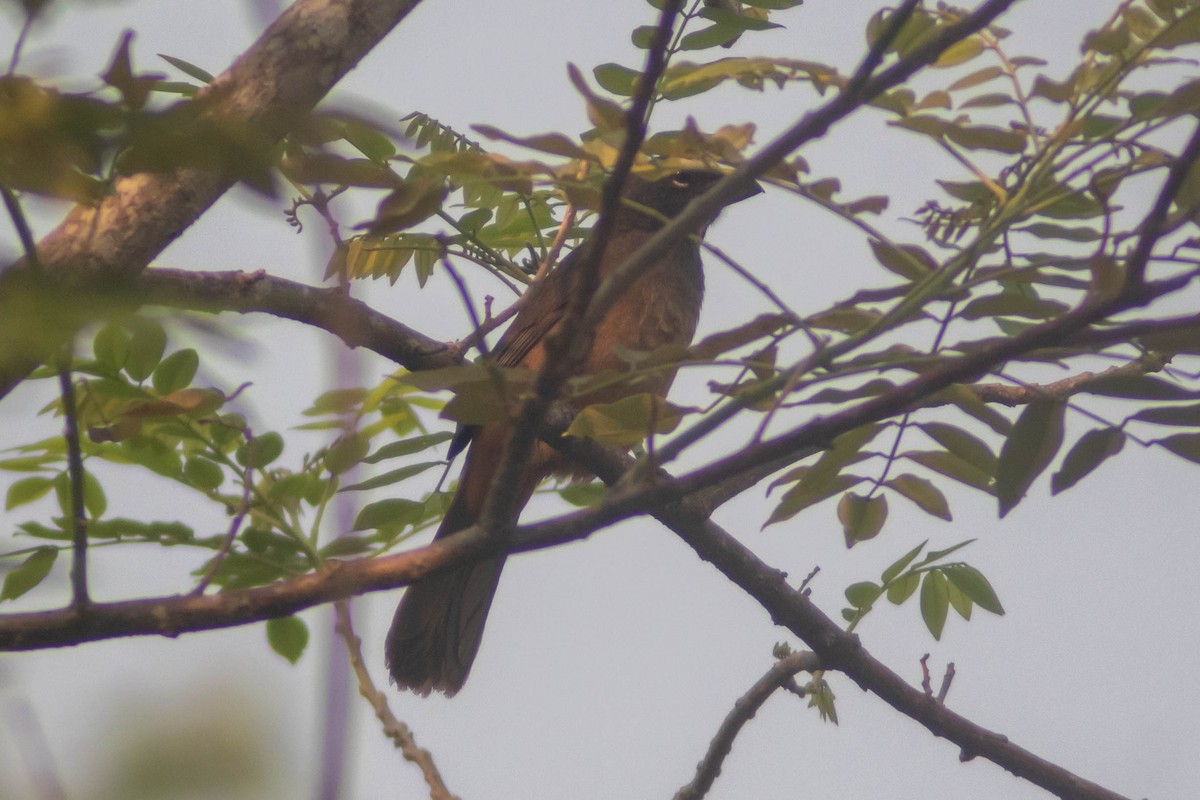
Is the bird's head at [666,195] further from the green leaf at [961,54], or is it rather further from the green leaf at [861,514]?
the green leaf at [961,54]

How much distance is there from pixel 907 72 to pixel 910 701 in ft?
6.58

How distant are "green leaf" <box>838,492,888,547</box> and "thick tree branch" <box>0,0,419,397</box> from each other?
1.38 meters

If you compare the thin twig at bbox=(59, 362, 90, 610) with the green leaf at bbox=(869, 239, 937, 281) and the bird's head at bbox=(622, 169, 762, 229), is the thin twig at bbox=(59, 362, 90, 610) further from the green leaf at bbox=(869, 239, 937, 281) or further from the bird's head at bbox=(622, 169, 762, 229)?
the bird's head at bbox=(622, 169, 762, 229)

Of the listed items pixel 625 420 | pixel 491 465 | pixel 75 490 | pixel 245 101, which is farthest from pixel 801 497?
pixel 491 465

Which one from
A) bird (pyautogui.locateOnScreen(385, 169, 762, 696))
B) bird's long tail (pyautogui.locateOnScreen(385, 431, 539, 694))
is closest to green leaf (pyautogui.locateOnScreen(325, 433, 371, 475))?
bird (pyautogui.locateOnScreen(385, 169, 762, 696))

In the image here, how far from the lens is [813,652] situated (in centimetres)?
332

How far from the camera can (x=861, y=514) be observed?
2.64 m

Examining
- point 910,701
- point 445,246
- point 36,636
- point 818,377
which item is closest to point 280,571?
point 36,636

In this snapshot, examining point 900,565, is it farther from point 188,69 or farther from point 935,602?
point 188,69

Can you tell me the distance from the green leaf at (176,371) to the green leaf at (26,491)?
0.44 metres

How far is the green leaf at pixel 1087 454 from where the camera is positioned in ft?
6.72

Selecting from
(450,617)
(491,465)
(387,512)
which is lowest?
(387,512)

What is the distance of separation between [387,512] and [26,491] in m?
0.78

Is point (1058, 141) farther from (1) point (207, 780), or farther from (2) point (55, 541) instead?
(2) point (55, 541)
